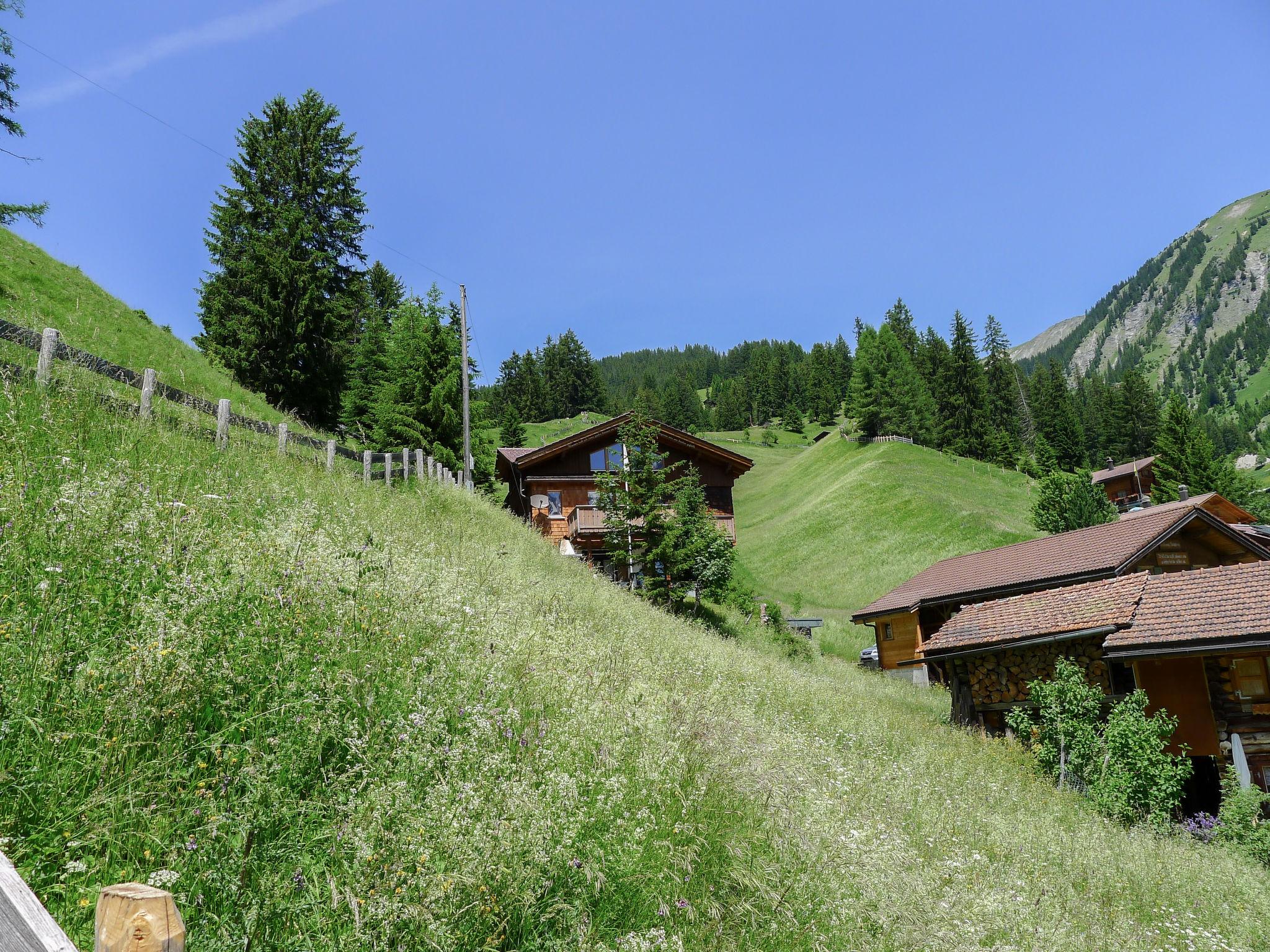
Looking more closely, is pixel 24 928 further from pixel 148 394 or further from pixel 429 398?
pixel 429 398

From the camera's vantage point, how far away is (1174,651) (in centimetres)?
1422

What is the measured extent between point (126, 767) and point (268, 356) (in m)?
31.2

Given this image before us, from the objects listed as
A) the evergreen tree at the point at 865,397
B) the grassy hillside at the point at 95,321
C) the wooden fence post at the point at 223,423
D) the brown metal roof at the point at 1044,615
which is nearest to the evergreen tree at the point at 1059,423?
the evergreen tree at the point at 865,397

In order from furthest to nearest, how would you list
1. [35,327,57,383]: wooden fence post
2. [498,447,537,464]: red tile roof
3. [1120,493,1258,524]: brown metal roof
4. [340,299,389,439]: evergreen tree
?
[340,299,389,439]: evergreen tree → [498,447,537,464]: red tile roof → [1120,493,1258,524]: brown metal roof → [35,327,57,383]: wooden fence post

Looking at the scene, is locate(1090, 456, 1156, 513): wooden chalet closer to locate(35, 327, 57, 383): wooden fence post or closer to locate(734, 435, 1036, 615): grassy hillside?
locate(734, 435, 1036, 615): grassy hillside

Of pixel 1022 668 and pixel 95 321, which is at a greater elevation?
pixel 95 321

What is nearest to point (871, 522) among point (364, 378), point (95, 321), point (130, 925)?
point (364, 378)

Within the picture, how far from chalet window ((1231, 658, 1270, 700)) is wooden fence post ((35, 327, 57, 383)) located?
20521 mm

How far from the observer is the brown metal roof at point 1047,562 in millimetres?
21766

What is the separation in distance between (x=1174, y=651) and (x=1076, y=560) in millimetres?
9475

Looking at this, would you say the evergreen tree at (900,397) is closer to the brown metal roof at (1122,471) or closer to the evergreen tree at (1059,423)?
the evergreen tree at (1059,423)

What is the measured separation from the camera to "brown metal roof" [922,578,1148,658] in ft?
53.4

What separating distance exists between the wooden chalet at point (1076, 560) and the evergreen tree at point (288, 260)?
26292 mm

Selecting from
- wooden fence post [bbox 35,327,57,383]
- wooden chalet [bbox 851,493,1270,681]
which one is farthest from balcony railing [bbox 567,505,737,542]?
wooden fence post [bbox 35,327,57,383]
